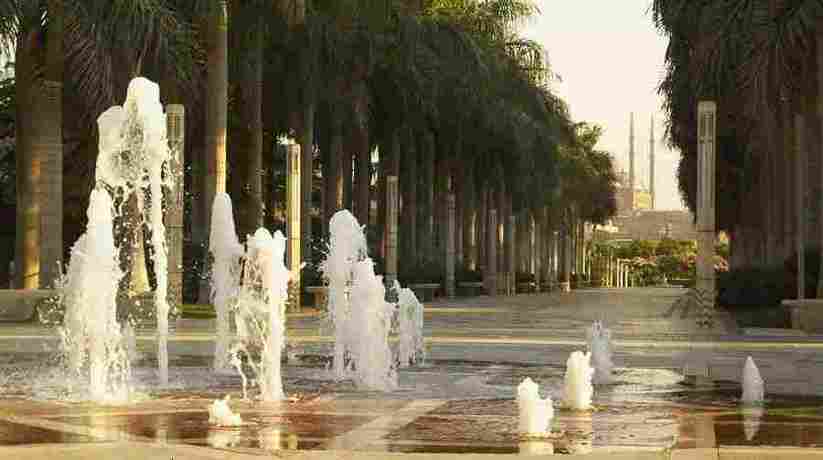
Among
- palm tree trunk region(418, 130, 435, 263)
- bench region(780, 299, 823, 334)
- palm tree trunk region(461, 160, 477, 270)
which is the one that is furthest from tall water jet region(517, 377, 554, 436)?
palm tree trunk region(461, 160, 477, 270)

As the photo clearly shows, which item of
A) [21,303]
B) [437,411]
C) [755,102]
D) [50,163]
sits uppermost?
[755,102]

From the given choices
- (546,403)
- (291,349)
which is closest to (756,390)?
(546,403)

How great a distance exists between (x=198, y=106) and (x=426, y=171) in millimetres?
22216

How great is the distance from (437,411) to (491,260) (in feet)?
190

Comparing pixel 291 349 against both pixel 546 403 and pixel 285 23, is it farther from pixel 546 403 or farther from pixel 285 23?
pixel 285 23

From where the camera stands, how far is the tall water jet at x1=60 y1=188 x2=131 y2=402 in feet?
50.7

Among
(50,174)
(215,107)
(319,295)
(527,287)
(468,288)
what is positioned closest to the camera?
(50,174)

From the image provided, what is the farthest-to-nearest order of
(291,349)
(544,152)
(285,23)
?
(544,152), (285,23), (291,349)

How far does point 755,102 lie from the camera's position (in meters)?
31.2

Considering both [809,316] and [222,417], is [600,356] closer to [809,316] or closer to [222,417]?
[222,417]

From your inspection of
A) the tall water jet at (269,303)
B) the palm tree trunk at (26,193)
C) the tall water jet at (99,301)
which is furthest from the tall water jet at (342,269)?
the palm tree trunk at (26,193)

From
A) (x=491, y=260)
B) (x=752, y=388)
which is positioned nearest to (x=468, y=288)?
(x=491, y=260)

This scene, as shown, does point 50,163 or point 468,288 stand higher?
point 50,163

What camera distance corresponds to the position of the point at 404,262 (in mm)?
58438
